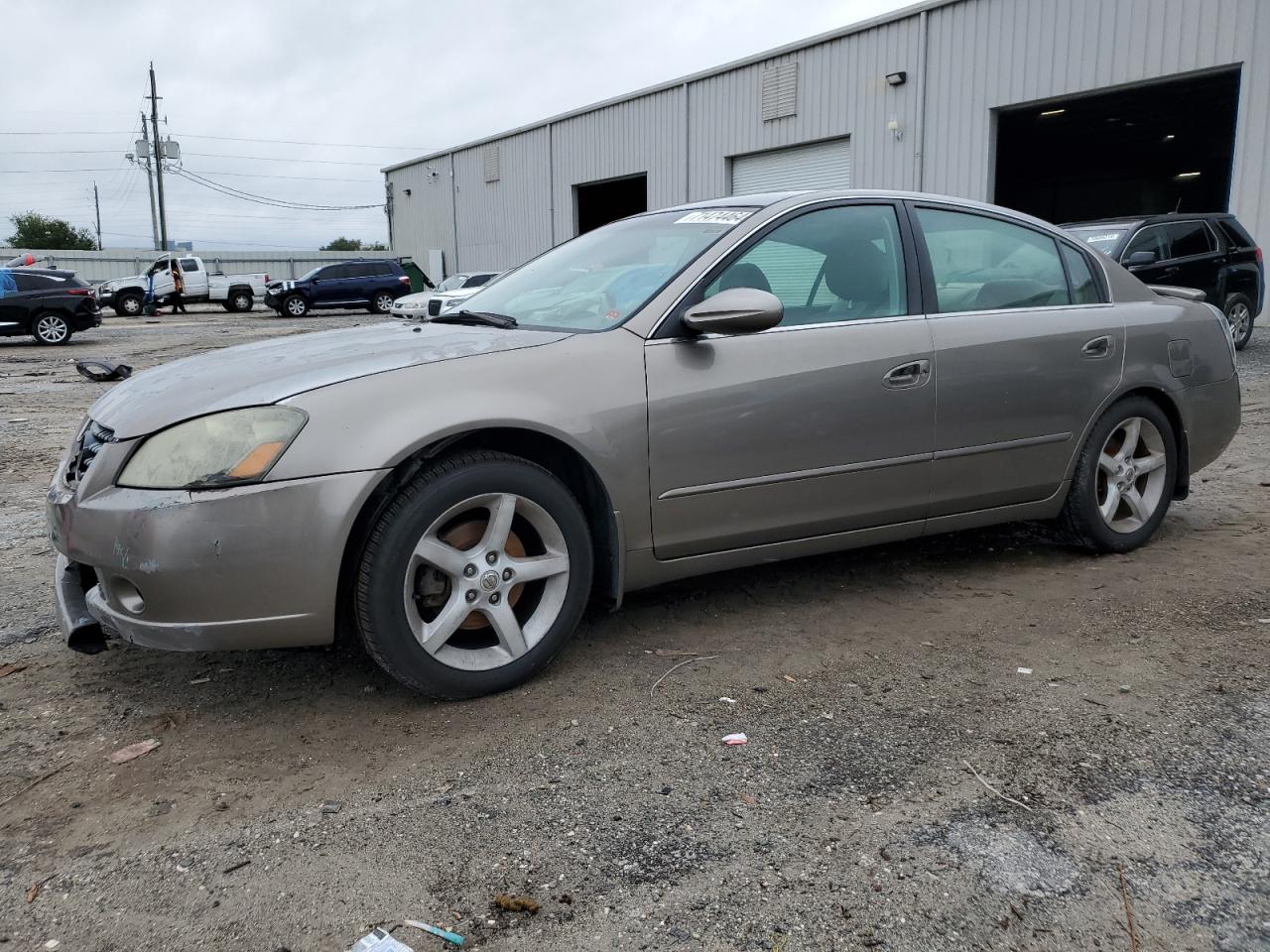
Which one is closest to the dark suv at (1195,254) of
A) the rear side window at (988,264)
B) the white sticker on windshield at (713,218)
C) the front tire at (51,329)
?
the rear side window at (988,264)

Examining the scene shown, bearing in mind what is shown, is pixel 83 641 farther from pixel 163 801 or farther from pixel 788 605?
pixel 788 605

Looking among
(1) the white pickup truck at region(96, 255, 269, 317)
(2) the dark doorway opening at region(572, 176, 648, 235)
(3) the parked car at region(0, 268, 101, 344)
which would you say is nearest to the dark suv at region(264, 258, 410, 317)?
(1) the white pickup truck at region(96, 255, 269, 317)

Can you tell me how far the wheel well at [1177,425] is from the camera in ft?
14.5

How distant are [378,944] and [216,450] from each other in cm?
138

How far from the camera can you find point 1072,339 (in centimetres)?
414

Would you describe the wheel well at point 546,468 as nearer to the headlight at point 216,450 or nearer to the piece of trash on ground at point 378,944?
the headlight at point 216,450

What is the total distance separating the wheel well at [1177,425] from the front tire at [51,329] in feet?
63.9

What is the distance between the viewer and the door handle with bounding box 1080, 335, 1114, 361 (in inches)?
164

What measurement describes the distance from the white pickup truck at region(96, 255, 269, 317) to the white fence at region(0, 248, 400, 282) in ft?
18.0

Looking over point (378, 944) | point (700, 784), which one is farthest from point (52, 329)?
point (378, 944)

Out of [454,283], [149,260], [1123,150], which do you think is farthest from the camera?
[149,260]

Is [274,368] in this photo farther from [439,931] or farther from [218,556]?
[439,931]

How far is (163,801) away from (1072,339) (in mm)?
3587

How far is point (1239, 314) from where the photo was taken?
1260 centimetres
